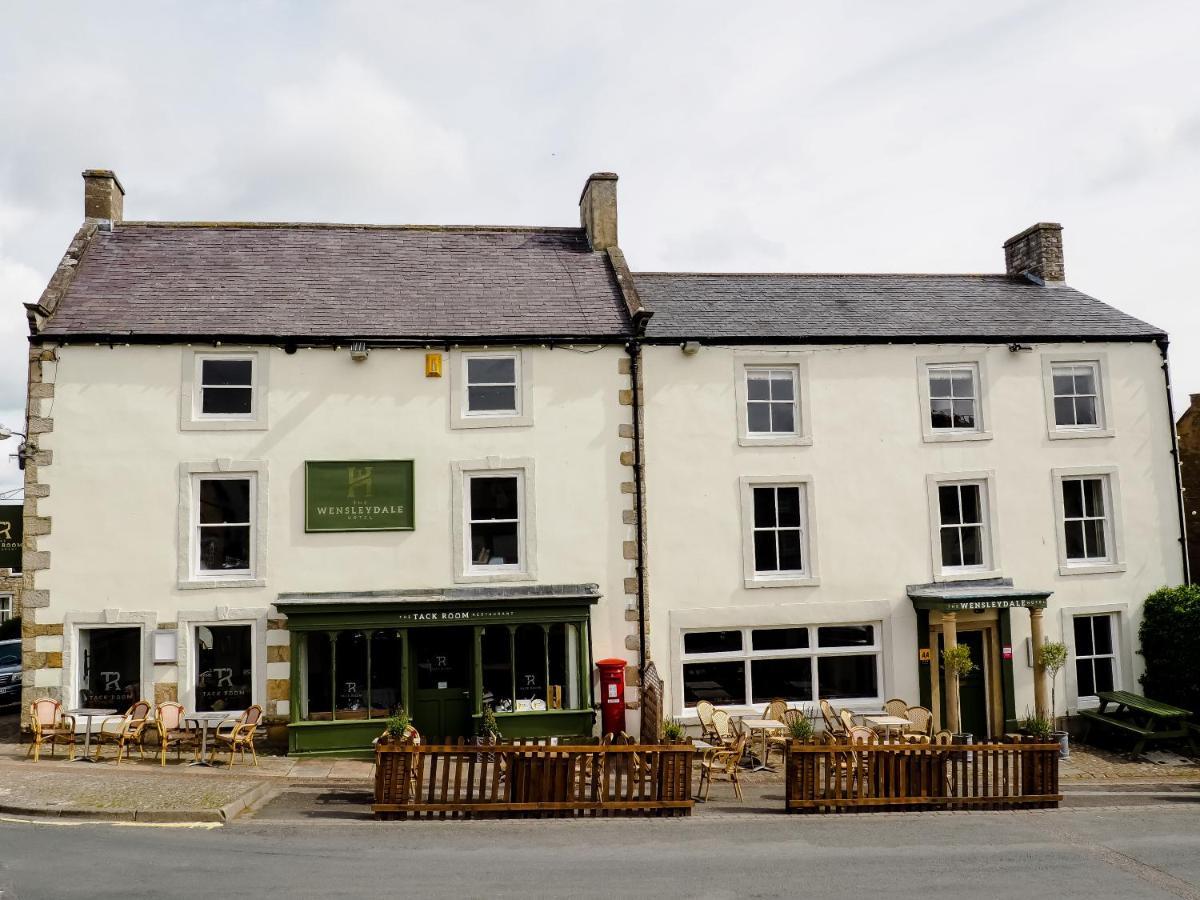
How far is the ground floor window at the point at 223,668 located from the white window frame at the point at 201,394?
3.41m

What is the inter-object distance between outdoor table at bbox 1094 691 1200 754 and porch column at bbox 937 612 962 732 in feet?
9.11

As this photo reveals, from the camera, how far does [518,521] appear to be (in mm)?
16188

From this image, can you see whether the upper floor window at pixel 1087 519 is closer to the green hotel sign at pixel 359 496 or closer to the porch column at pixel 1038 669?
the porch column at pixel 1038 669

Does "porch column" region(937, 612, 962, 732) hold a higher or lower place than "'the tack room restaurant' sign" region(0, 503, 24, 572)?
lower

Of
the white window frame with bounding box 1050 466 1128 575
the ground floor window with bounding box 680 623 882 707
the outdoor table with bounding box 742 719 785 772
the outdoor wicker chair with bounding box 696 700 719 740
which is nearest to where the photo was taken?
the outdoor wicker chair with bounding box 696 700 719 740

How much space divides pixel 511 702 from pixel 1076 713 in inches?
421

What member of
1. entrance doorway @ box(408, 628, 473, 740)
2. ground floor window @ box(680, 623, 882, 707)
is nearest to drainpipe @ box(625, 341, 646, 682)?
ground floor window @ box(680, 623, 882, 707)

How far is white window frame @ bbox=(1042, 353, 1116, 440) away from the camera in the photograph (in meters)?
17.8

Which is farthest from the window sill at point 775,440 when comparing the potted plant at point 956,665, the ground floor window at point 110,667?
the ground floor window at point 110,667

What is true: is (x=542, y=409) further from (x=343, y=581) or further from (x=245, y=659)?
(x=245, y=659)

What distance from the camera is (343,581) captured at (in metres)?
15.6

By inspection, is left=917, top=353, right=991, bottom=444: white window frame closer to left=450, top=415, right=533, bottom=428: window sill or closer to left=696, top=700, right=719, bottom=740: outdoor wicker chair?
left=696, top=700, right=719, bottom=740: outdoor wicker chair

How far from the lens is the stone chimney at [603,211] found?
62.5 ft

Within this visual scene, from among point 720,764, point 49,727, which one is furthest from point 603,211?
point 49,727
